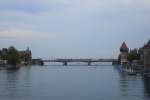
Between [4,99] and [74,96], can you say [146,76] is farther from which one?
[4,99]

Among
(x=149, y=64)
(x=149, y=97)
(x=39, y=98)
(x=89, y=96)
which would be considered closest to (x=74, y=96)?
(x=89, y=96)

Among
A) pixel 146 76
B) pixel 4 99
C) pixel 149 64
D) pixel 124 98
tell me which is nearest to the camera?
pixel 4 99

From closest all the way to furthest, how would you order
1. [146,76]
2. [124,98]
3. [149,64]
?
1. [124,98]
2. [146,76]
3. [149,64]

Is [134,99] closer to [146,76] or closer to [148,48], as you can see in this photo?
[146,76]

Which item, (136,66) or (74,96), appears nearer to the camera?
(74,96)

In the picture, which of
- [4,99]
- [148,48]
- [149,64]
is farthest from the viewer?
[148,48]

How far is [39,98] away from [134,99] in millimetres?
13535

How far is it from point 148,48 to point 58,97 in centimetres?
12080

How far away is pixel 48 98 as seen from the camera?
6375cm

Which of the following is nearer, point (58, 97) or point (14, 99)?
point (14, 99)

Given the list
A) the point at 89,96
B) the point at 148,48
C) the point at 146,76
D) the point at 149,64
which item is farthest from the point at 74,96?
the point at 148,48

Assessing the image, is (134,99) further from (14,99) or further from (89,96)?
(14,99)

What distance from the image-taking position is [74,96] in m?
67.5

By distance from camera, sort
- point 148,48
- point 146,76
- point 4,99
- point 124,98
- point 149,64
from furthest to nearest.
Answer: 1. point 148,48
2. point 149,64
3. point 146,76
4. point 124,98
5. point 4,99
